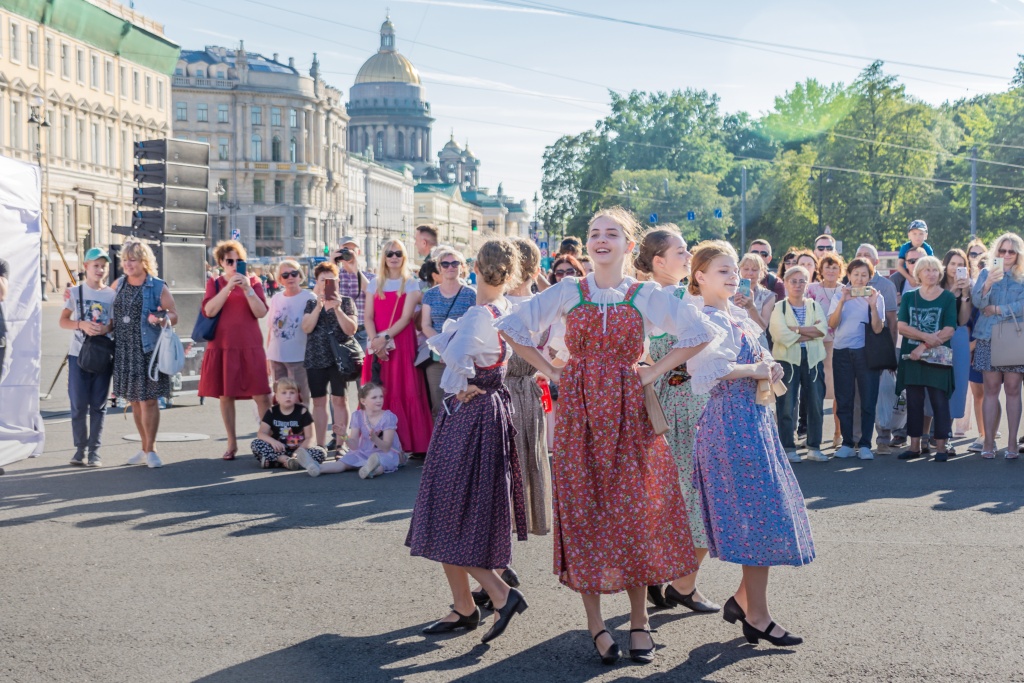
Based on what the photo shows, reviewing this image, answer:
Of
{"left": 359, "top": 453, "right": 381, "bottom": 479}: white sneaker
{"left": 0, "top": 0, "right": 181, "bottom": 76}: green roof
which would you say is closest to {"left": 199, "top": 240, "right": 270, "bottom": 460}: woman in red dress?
{"left": 359, "top": 453, "right": 381, "bottom": 479}: white sneaker

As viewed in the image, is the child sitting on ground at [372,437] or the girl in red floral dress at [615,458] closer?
the girl in red floral dress at [615,458]

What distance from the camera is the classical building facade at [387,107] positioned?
186000 millimetres

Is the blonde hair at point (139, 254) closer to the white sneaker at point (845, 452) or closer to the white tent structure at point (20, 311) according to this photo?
the white tent structure at point (20, 311)

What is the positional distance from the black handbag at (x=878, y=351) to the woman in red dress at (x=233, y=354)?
553 cm

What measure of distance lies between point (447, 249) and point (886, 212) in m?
50.7

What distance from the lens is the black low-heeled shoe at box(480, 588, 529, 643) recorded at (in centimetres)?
554

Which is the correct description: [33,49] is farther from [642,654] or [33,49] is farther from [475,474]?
[642,654]

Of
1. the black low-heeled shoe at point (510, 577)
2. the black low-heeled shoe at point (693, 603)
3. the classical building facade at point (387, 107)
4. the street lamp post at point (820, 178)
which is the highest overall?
the classical building facade at point (387, 107)

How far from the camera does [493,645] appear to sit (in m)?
5.48

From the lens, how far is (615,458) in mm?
5270

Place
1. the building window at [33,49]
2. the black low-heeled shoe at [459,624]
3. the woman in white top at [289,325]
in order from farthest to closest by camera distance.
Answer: the building window at [33,49]
the woman in white top at [289,325]
the black low-heeled shoe at [459,624]

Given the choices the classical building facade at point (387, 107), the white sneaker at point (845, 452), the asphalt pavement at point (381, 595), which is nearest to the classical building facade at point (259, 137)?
the classical building facade at point (387, 107)

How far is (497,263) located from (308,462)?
4.91 metres

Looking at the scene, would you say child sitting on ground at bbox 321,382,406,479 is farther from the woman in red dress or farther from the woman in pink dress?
the woman in red dress
